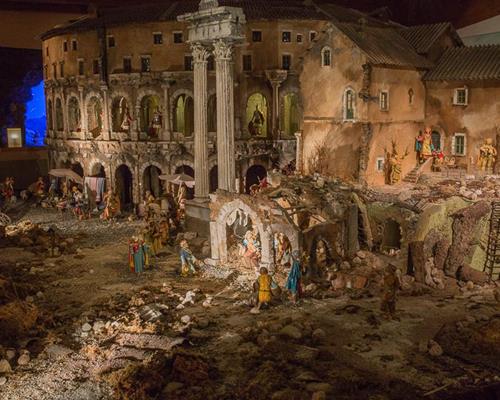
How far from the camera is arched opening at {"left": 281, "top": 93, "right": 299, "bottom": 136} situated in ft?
142

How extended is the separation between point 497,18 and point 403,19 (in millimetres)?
15074

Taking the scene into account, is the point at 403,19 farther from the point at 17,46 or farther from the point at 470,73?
the point at 17,46

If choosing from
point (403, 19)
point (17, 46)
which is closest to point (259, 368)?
point (403, 19)

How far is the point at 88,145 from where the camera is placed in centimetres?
4638

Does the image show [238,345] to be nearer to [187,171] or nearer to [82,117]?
[187,171]

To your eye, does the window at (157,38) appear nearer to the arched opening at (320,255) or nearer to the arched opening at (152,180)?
the arched opening at (152,180)

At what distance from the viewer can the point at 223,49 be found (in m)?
29.5

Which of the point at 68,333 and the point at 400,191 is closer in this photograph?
the point at 68,333

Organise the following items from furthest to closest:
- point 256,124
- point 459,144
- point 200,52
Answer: point 256,124 → point 459,144 → point 200,52

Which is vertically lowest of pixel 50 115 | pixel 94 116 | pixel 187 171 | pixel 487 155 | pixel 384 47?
pixel 187 171

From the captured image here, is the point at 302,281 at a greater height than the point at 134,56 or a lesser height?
lesser

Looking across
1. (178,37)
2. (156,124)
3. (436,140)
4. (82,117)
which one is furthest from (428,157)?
(82,117)

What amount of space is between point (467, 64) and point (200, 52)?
657 inches

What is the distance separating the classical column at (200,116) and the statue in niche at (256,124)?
11840mm
